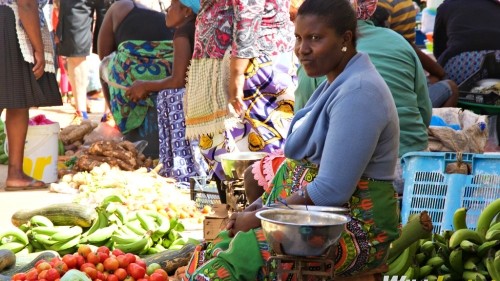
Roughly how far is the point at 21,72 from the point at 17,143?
657 millimetres

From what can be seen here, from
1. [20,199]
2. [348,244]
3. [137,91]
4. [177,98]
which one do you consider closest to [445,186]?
[348,244]

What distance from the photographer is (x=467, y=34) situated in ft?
29.8

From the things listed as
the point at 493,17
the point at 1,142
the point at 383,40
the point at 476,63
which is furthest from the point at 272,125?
the point at 1,142

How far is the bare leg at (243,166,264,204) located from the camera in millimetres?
4457

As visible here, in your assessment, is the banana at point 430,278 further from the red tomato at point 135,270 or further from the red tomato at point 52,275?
the red tomato at point 52,275

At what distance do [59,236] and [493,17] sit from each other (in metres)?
5.31

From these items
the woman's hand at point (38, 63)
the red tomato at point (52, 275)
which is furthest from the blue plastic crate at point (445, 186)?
the woman's hand at point (38, 63)

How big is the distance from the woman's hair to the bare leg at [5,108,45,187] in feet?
16.5

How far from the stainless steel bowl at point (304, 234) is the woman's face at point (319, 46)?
2.22ft

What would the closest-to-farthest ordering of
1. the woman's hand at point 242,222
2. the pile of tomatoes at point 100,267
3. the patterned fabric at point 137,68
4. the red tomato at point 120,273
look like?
the woman's hand at point 242,222
the pile of tomatoes at point 100,267
the red tomato at point 120,273
the patterned fabric at point 137,68

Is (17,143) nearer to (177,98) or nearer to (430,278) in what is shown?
(177,98)

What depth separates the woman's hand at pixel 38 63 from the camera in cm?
807

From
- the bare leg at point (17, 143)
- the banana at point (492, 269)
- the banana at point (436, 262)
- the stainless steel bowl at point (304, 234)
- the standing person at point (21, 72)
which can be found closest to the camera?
the stainless steel bowl at point (304, 234)

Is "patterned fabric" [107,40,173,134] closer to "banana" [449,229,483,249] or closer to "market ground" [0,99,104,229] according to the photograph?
"market ground" [0,99,104,229]
